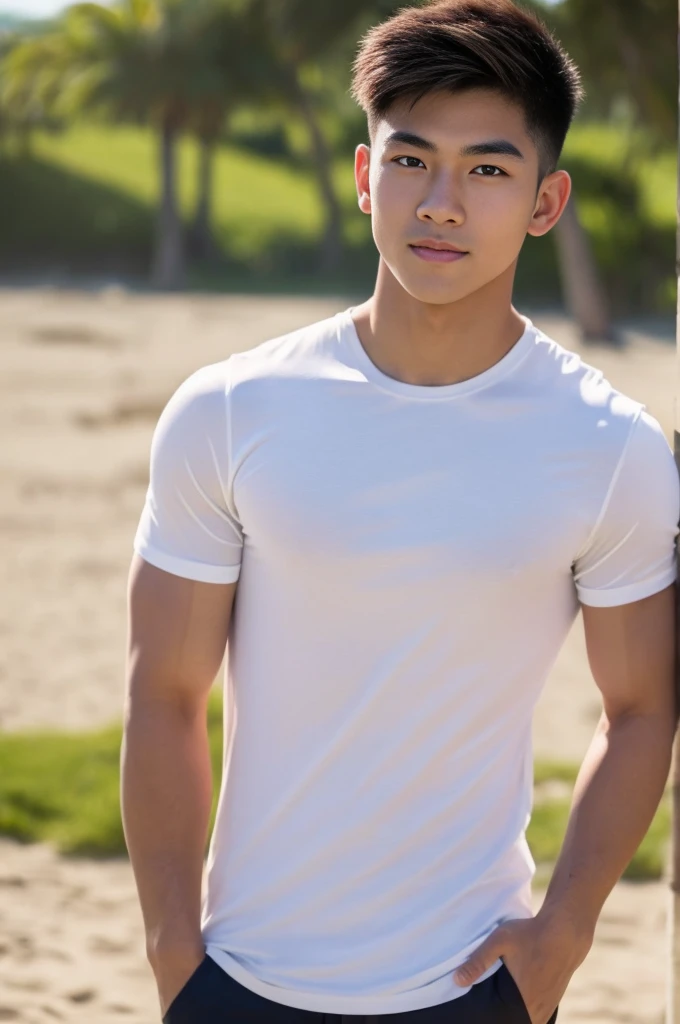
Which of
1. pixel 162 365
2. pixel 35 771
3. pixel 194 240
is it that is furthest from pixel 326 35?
pixel 35 771

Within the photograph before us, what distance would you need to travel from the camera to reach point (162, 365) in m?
17.5

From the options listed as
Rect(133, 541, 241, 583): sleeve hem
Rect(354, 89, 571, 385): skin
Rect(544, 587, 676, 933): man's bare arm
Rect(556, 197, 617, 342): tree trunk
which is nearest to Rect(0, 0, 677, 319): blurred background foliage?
Rect(556, 197, 617, 342): tree trunk

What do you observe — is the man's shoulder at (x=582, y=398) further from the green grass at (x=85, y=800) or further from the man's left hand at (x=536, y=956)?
the green grass at (x=85, y=800)

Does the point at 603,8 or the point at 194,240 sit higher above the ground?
the point at 603,8

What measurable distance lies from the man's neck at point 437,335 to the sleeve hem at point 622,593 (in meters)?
0.34

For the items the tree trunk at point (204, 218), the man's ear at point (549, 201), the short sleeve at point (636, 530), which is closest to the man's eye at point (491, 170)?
the man's ear at point (549, 201)

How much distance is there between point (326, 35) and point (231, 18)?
8.50m

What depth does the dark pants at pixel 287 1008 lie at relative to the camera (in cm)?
179

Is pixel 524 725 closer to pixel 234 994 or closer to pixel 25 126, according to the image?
pixel 234 994

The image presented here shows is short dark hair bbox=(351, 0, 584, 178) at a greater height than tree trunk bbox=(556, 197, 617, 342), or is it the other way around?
short dark hair bbox=(351, 0, 584, 178)

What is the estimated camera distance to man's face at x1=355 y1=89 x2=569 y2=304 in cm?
182

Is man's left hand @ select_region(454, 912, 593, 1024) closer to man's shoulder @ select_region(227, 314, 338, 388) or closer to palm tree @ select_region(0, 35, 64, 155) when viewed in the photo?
man's shoulder @ select_region(227, 314, 338, 388)

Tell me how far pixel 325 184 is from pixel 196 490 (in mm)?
28745

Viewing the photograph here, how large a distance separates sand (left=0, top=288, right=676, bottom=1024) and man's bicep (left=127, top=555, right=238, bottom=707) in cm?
252
